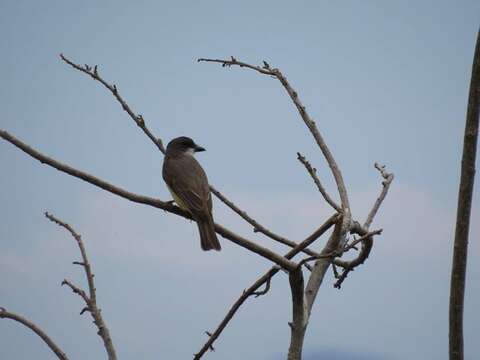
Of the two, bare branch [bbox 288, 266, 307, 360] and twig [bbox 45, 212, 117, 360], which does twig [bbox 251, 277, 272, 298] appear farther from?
twig [bbox 45, 212, 117, 360]

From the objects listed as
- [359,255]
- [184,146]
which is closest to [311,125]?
[359,255]

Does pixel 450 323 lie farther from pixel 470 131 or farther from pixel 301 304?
pixel 470 131

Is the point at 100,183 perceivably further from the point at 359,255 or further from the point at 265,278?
the point at 359,255

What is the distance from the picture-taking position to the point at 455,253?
3.04 m

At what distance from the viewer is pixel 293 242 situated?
467 cm

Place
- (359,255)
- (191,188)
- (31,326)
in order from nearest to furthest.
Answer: (31,326), (359,255), (191,188)

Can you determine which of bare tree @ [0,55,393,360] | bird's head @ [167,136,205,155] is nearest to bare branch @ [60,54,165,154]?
bare tree @ [0,55,393,360]

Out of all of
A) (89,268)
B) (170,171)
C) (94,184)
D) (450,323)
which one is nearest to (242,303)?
(450,323)

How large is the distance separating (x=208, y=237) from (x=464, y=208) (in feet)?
9.41

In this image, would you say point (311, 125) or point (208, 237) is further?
point (208, 237)

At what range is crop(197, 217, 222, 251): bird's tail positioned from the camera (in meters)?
5.46

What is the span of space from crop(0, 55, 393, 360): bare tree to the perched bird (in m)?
0.29

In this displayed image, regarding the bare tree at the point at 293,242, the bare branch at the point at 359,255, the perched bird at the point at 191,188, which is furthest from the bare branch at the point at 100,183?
the perched bird at the point at 191,188

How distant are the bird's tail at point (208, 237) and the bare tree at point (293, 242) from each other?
1.15ft
